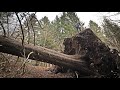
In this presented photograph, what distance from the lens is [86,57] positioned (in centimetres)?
447

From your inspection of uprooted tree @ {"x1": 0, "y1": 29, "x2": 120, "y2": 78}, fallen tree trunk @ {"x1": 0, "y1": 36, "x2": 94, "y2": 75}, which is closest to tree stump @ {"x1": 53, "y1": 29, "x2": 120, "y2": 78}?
uprooted tree @ {"x1": 0, "y1": 29, "x2": 120, "y2": 78}

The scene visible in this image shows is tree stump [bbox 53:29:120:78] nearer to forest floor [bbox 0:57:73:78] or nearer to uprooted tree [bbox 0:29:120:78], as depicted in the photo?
uprooted tree [bbox 0:29:120:78]

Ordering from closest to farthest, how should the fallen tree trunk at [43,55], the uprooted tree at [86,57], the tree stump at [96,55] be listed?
the fallen tree trunk at [43,55]
the uprooted tree at [86,57]
the tree stump at [96,55]

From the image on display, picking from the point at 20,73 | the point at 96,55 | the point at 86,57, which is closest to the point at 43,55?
the point at 20,73

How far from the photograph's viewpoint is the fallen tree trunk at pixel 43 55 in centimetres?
367

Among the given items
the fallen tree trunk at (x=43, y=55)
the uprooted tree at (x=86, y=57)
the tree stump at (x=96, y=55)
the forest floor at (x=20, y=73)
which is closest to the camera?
the fallen tree trunk at (x=43, y=55)

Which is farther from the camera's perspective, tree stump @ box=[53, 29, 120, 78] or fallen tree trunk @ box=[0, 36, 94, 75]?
tree stump @ box=[53, 29, 120, 78]

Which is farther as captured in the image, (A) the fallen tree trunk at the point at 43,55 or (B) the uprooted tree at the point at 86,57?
(B) the uprooted tree at the point at 86,57

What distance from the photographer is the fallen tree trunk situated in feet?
12.0

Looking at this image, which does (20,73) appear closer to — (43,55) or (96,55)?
(43,55)

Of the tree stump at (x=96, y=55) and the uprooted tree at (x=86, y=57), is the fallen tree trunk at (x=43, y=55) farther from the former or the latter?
the tree stump at (x=96, y=55)

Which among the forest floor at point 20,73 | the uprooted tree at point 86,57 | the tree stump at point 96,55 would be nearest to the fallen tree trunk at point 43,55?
the uprooted tree at point 86,57
